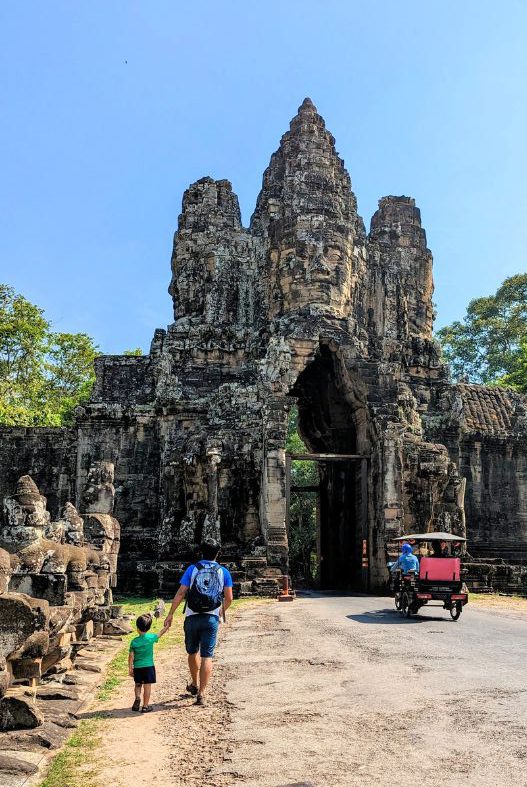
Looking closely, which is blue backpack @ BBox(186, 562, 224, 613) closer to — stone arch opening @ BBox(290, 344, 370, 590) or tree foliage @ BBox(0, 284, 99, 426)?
stone arch opening @ BBox(290, 344, 370, 590)

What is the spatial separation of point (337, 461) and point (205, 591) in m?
20.0

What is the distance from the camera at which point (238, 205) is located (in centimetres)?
3169

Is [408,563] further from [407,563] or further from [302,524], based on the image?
[302,524]

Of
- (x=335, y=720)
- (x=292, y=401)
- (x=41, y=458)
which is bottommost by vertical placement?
(x=335, y=720)

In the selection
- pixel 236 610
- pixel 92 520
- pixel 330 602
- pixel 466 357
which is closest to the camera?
pixel 92 520

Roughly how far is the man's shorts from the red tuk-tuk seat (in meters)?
7.70

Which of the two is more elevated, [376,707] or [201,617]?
[201,617]

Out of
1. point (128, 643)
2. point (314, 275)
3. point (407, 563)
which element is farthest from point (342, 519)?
point (128, 643)

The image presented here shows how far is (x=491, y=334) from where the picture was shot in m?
50.9

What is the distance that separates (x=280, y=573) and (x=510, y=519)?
1264 centimetres

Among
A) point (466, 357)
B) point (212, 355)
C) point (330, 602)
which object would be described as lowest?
point (330, 602)

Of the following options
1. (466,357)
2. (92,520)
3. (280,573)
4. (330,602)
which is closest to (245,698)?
(92,520)

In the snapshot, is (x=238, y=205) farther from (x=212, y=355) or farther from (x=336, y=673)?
(x=336, y=673)

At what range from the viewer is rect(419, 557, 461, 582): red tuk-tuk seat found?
1419 centimetres
